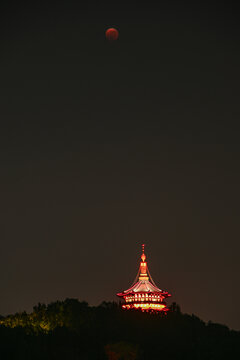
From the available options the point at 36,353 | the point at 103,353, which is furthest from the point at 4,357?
the point at 103,353

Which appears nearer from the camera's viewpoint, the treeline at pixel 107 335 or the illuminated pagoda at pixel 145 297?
the treeline at pixel 107 335

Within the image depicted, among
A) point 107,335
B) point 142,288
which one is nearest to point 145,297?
point 142,288

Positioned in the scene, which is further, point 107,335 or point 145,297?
point 145,297

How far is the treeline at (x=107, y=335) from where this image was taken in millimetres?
75625

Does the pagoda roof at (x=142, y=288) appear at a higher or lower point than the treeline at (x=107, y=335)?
higher

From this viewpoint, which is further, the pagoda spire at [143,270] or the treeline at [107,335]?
the pagoda spire at [143,270]

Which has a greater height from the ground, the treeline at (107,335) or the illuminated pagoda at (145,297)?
the illuminated pagoda at (145,297)

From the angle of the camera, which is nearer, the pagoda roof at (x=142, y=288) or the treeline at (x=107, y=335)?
the treeline at (x=107, y=335)

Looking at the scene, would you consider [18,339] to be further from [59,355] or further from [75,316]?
[75,316]

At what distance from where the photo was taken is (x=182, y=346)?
82.7 meters

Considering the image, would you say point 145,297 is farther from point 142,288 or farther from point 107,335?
point 107,335

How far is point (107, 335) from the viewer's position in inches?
3310

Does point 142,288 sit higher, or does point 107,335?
point 142,288

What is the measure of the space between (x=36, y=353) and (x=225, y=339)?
19.1 metres
